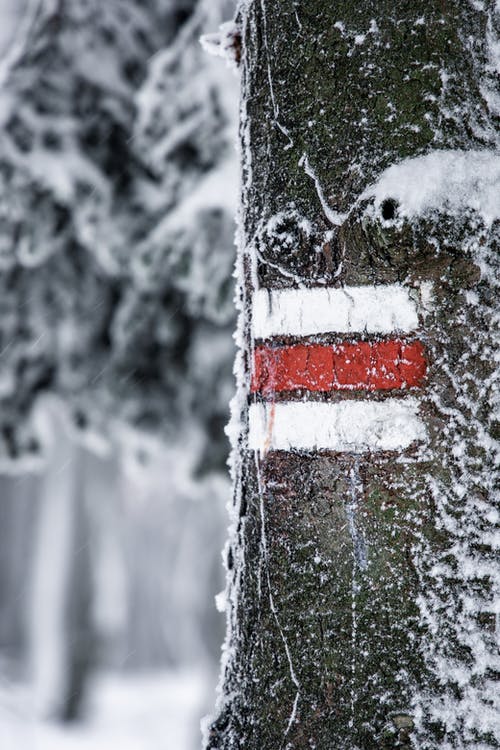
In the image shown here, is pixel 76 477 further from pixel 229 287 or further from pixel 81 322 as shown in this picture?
pixel 229 287

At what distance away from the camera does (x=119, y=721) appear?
12383 mm

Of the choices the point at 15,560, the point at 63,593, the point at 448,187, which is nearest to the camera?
the point at 448,187

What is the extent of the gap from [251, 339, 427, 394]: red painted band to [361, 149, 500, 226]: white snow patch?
21 centimetres

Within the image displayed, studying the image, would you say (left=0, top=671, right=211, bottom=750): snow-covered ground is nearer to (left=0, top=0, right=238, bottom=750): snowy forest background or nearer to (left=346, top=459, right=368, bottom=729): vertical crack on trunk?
(left=0, top=0, right=238, bottom=750): snowy forest background

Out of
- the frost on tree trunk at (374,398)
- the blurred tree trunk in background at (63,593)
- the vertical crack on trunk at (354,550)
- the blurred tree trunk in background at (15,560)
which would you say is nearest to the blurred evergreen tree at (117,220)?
the frost on tree trunk at (374,398)

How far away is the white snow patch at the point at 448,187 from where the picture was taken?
3.75 ft

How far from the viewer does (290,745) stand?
1169mm

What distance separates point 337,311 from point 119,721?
1282cm

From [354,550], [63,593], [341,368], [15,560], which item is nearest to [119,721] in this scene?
[63,593]

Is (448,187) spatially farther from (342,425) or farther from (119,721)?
(119,721)

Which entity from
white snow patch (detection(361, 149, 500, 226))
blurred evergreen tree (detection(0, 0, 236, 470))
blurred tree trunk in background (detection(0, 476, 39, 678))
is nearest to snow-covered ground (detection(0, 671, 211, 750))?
blurred tree trunk in background (detection(0, 476, 39, 678))

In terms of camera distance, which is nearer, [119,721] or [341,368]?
[341,368]

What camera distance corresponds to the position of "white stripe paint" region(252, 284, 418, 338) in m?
1.18

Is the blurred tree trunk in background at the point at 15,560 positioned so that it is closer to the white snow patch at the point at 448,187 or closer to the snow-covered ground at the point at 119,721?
the snow-covered ground at the point at 119,721
